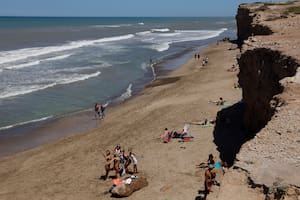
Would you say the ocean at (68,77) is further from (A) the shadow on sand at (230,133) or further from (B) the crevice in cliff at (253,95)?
(B) the crevice in cliff at (253,95)

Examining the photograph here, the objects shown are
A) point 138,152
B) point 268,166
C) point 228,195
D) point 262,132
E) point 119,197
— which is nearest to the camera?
point 228,195

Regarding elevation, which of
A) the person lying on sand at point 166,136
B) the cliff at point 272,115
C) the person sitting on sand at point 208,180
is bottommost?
the person lying on sand at point 166,136

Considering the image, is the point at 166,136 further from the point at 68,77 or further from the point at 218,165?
the point at 68,77

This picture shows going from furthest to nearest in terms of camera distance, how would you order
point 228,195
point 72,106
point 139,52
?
point 139,52 → point 72,106 → point 228,195

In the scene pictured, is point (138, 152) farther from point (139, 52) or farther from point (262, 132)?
point (139, 52)

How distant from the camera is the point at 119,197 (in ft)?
41.5

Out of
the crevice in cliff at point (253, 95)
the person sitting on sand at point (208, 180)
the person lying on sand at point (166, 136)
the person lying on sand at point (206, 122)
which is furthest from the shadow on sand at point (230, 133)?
the person sitting on sand at point (208, 180)

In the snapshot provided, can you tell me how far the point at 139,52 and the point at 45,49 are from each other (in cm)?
1278

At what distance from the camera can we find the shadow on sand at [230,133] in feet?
Result: 49.4

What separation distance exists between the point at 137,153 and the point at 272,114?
6.97m

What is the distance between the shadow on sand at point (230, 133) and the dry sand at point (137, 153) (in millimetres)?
324

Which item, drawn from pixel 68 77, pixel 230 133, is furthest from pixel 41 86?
pixel 230 133

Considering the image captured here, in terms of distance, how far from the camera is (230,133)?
55.3ft

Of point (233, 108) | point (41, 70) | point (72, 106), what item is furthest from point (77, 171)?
point (41, 70)
